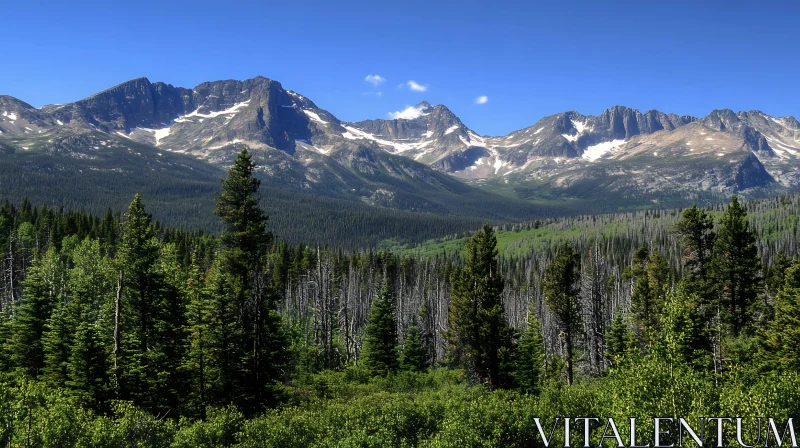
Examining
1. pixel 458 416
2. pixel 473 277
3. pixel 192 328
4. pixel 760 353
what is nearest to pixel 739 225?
pixel 760 353

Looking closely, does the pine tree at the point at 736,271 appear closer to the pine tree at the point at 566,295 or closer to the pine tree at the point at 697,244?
the pine tree at the point at 697,244

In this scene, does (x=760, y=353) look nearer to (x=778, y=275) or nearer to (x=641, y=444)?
(x=641, y=444)

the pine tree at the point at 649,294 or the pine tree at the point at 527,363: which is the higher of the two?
the pine tree at the point at 649,294

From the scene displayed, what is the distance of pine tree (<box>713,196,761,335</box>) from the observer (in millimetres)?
38844

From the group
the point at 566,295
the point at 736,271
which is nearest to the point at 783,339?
the point at 736,271

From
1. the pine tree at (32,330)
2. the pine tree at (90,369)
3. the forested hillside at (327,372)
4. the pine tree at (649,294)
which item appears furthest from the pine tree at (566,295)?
the pine tree at (32,330)

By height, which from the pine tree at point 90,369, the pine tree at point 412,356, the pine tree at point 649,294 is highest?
the pine tree at point 649,294

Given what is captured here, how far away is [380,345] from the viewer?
5738cm

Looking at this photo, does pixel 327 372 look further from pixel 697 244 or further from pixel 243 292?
pixel 697 244

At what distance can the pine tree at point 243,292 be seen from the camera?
31844 millimetres

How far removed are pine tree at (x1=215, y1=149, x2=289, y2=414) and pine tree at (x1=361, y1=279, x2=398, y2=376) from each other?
24.2 metres

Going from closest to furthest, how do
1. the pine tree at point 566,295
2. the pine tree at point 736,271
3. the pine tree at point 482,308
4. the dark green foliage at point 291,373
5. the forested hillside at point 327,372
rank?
the dark green foliage at point 291,373 → the forested hillside at point 327,372 → the pine tree at point 736,271 → the pine tree at point 482,308 → the pine tree at point 566,295

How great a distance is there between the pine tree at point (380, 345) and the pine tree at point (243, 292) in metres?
24.2

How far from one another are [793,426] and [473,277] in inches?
870
